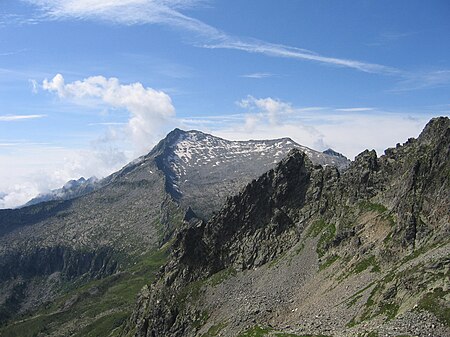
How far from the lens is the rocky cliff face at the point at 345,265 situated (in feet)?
351

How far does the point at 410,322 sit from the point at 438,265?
18.8 m

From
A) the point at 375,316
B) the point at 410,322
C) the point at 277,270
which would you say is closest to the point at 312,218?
the point at 277,270

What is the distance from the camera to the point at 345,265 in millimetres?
146125

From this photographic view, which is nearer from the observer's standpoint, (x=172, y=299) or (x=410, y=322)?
(x=410, y=322)

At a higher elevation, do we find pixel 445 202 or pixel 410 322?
pixel 445 202

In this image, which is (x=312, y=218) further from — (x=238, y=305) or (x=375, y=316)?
(x=375, y=316)

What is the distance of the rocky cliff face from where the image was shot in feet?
351

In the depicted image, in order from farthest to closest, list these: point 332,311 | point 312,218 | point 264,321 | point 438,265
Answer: point 312,218
point 264,321
point 332,311
point 438,265

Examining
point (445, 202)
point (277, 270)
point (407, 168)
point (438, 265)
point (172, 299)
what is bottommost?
point (172, 299)

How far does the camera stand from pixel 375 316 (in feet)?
351

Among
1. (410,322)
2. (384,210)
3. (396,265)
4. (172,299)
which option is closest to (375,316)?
(410,322)

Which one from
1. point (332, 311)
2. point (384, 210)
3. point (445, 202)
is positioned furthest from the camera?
point (384, 210)

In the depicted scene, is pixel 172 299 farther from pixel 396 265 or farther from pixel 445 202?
pixel 445 202

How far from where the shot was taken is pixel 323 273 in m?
152
